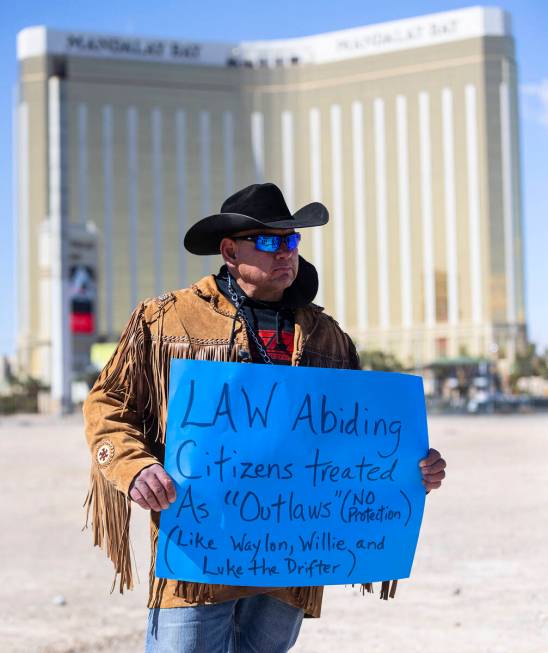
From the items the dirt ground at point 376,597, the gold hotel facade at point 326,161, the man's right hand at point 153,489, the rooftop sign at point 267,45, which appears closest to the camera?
the man's right hand at point 153,489

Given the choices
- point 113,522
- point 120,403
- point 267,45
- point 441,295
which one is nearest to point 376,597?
point 113,522

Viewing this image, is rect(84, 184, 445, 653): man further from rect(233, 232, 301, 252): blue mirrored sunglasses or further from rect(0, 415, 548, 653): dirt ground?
rect(0, 415, 548, 653): dirt ground

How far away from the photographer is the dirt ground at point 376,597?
17.1 ft

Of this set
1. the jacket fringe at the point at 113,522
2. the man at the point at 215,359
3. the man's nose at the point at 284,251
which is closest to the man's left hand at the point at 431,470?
the man at the point at 215,359

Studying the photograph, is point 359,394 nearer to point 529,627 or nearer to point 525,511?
point 529,627

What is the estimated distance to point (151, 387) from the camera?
9.24ft

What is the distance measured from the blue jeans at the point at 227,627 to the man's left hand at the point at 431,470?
0.50m

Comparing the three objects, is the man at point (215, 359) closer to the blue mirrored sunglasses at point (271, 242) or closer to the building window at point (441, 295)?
the blue mirrored sunglasses at point (271, 242)

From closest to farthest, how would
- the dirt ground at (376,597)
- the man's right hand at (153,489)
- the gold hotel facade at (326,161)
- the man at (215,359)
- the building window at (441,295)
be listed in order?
the man's right hand at (153,489) < the man at (215,359) < the dirt ground at (376,597) < the building window at (441,295) < the gold hotel facade at (326,161)

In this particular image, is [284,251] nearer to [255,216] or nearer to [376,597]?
[255,216]

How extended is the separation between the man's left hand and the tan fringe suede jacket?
1.38 ft

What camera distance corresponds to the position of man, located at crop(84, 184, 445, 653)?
8.81 feet

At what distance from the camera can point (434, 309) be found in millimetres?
99125

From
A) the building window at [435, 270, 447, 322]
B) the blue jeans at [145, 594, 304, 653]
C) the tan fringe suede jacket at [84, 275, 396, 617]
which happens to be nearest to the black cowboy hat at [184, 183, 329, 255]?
the tan fringe suede jacket at [84, 275, 396, 617]
